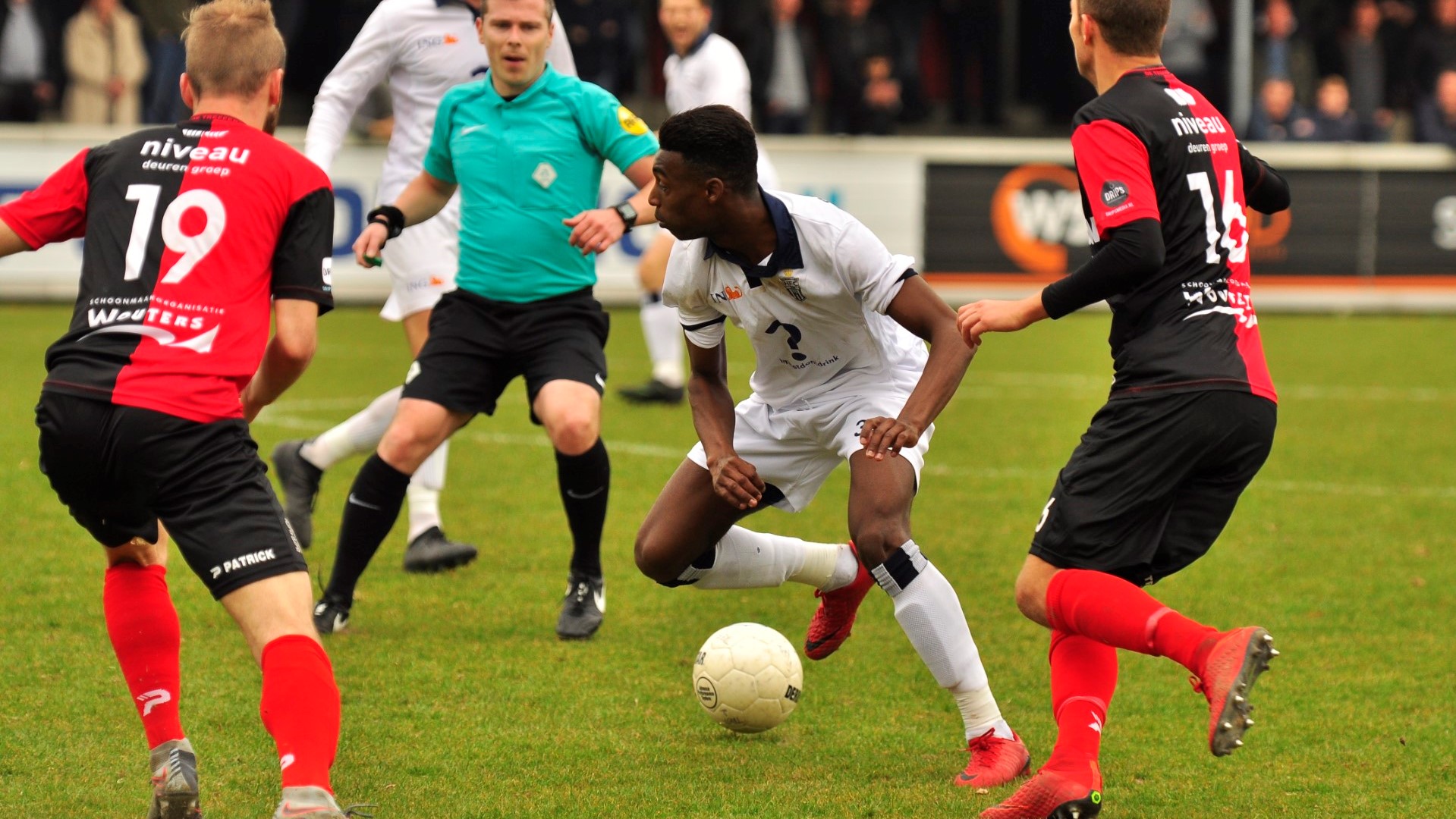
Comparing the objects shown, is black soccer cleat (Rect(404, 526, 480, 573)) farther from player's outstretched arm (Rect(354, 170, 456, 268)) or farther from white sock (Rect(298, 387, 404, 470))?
player's outstretched arm (Rect(354, 170, 456, 268))

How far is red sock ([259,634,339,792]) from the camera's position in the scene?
142 inches

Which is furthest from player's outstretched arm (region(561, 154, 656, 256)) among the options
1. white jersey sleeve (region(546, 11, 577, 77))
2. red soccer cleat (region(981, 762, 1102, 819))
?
red soccer cleat (region(981, 762, 1102, 819))

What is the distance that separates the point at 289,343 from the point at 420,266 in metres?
3.40

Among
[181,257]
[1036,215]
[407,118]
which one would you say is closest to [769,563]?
[181,257]

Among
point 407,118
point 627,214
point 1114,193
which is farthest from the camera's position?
point 407,118

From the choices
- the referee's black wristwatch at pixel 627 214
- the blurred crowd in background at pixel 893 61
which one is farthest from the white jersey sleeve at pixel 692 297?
the blurred crowd in background at pixel 893 61

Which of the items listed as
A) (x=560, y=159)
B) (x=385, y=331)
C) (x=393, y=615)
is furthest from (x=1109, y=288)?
(x=385, y=331)

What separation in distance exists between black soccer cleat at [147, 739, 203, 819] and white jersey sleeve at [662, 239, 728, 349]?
5.74 ft

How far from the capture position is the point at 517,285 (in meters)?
6.09

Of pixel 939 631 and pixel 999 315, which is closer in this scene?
pixel 999 315

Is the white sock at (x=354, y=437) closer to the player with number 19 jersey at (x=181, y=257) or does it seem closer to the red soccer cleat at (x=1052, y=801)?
the player with number 19 jersey at (x=181, y=257)

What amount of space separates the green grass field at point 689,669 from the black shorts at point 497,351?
0.82 metres

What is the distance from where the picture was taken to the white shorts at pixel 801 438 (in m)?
5.03

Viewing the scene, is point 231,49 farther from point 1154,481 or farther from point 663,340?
point 663,340
